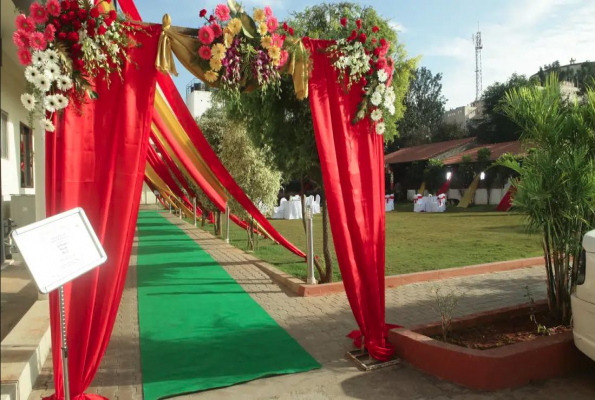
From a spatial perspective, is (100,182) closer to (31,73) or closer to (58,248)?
(58,248)

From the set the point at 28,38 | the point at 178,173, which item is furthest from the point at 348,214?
the point at 178,173

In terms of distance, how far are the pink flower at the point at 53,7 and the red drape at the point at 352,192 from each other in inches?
81.3

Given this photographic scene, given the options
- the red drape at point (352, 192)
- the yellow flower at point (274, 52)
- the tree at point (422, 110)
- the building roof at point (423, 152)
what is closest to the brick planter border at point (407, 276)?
the red drape at point (352, 192)

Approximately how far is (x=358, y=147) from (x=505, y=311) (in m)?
2.44

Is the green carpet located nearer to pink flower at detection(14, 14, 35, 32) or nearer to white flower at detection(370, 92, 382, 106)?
white flower at detection(370, 92, 382, 106)

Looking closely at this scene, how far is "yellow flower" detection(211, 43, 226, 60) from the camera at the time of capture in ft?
11.8

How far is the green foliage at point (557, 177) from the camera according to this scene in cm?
424

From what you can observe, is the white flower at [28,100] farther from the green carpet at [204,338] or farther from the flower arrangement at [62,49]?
the green carpet at [204,338]

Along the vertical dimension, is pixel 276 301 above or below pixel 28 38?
below

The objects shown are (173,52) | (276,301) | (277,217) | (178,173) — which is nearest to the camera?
(173,52)

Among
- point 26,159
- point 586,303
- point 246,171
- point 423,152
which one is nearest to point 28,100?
point 586,303

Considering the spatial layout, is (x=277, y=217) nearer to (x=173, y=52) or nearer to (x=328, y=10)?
(x=328, y=10)

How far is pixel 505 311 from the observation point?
4.78 m

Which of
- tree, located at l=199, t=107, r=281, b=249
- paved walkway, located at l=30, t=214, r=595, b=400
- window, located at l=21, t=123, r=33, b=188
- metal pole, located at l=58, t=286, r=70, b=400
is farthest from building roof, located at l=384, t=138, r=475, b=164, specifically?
metal pole, located at l=58, t=286, r=70, b=400
